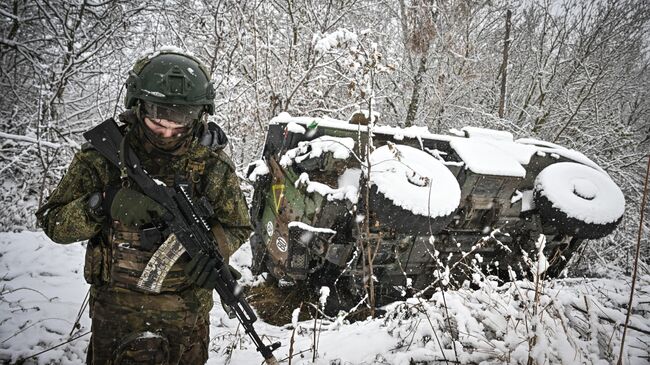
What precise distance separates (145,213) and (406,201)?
2.24 meters

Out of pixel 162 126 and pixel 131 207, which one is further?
pixel 162 126

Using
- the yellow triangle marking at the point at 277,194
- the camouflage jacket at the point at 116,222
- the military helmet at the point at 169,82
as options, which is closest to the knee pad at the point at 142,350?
the camouflage jacket at the point at 116,222

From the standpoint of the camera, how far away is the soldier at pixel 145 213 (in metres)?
1.79

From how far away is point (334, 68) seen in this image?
8.23m

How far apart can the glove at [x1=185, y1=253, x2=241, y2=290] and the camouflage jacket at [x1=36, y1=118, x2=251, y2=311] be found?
0.62ft

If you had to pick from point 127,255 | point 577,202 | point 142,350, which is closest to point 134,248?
point 127,255

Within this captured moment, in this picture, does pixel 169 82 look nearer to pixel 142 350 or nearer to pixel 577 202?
pixel 142 350

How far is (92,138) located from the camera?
180cm

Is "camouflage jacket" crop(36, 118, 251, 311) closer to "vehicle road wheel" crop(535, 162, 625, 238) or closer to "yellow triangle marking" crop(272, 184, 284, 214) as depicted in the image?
"yellow triangle marking" crop(272, 184, 284, 214)

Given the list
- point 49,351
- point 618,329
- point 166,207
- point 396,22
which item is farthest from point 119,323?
point 396,22

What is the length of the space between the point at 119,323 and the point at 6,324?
163 centimetres

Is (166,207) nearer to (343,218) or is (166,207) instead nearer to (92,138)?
(92,138)

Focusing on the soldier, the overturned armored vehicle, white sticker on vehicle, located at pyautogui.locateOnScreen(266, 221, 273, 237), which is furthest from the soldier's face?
white sticker on vehicle, located at pyautogui.locateOnScreen(266, 221, 273, 237)

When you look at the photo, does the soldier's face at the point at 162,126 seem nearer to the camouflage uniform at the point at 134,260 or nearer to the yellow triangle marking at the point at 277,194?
the camouflage uniform at the point at 134,260
